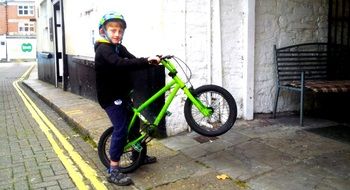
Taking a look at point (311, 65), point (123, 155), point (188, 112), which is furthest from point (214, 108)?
point (311, 65)

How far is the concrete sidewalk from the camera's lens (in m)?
4.42

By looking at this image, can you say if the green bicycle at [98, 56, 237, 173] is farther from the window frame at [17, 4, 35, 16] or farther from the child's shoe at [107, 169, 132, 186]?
the window frame at [17, 4, 35, 16]

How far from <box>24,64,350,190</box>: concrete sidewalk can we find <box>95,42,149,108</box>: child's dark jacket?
3.28 feet

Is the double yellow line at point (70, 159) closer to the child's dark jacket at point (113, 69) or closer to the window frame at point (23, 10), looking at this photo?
the child's dark jacket at point (113, 69)

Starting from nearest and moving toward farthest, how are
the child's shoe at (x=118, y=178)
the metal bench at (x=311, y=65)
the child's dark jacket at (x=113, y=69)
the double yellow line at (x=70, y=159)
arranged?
1. the child's dark jacket at (x=113, y=69)
2. the child's shoe at (x=118, y=178)
3. the double yellow line at (x=70, y=159)
4. the metal bench at (x=311, y=65)

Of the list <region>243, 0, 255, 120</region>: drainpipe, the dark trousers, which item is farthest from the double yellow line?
<region>243, 0, 255, 120</region>: drainpipe

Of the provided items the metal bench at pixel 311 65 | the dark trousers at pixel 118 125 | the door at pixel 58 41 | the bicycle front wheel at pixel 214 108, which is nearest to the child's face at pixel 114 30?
the dark trousers at pixel 118 125

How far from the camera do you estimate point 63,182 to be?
16.0ft

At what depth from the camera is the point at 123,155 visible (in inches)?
205

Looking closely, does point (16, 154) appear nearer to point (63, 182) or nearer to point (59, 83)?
point (63, 182)

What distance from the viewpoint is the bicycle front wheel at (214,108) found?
4.82 m

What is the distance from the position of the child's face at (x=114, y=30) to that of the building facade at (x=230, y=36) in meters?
1.57

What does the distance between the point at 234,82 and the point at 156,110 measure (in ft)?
4.24

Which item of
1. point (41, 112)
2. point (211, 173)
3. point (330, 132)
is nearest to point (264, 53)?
point (330, 132)
